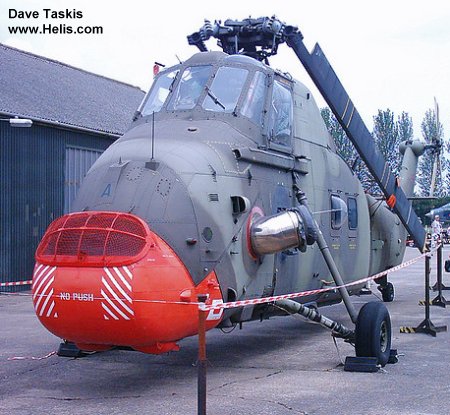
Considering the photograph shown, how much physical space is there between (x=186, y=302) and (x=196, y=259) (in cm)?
46

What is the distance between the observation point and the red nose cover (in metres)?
6.82

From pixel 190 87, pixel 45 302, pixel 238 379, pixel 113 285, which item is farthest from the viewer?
pixel 190 87

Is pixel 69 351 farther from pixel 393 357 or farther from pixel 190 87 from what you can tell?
pixel 393 357

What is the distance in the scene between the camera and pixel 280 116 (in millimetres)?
9469

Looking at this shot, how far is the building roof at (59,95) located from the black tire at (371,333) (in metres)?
13.1

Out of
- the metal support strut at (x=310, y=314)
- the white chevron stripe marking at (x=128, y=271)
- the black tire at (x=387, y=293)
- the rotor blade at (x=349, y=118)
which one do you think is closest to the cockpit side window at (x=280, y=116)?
the rotor blade at (x=349, y=118)

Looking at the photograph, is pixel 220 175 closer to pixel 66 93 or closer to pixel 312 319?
pixel 312 319

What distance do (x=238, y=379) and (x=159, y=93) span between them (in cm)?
355

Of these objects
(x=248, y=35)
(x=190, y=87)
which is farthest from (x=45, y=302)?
(x=248, y=35)

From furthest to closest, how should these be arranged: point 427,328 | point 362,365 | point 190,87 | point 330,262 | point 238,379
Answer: point 427,328
point 330,262
point 190,87
point 362,365
point 238,379

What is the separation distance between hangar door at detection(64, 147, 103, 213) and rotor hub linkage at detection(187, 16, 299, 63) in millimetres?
11511

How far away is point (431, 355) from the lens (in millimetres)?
9922

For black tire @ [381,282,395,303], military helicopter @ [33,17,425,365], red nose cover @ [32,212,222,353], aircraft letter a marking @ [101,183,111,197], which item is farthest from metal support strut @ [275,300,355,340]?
black tire @ [381,282,395,303]

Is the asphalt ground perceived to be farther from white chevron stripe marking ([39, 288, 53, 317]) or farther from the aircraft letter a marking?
the aircraft letter a marking
